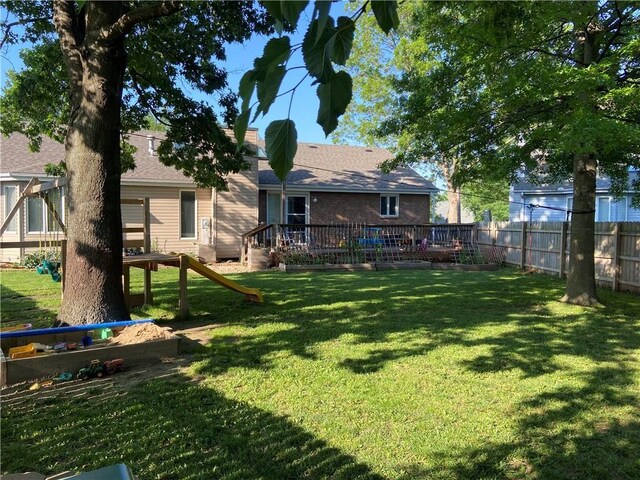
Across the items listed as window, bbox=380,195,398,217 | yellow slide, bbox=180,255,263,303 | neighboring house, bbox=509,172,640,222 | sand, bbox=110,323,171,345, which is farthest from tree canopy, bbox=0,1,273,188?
neighboring house, bbox=509,172,640,222

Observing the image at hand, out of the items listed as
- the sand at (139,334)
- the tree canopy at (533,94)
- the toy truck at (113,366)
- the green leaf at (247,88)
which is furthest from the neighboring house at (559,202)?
the green leaf at (247,88)

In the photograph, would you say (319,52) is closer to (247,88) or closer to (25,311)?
(247,88)

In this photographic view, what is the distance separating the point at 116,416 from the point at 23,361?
5.23 ft

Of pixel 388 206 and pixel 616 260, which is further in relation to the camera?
pixel 388 206

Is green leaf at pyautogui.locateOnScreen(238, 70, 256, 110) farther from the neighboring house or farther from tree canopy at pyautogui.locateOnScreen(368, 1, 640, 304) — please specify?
the neighboring house

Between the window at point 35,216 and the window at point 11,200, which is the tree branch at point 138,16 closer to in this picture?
the window at point 35,216

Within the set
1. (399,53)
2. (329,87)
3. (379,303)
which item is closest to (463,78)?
(379,303)

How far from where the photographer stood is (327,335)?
652cm

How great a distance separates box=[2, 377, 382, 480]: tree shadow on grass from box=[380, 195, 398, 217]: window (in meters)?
18.0

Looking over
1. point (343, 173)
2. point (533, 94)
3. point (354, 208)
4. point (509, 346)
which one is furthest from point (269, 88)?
point (343, 173)

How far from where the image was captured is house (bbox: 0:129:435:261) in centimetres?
1609

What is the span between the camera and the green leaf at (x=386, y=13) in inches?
35.0

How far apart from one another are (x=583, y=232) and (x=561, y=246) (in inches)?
169

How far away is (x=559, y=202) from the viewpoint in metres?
22.9
